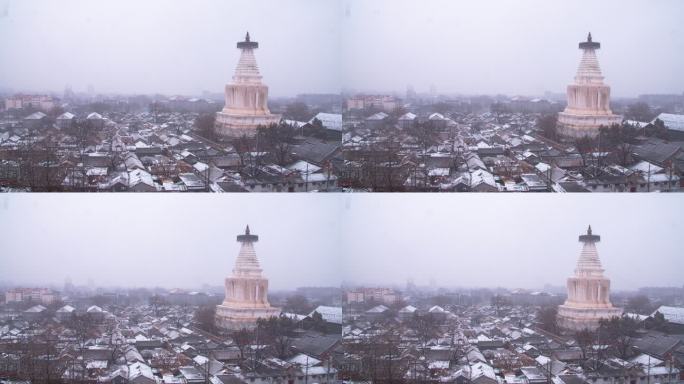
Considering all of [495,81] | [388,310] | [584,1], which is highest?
[584,1]

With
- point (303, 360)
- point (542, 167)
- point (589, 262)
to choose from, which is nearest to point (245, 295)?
point (303, 360)

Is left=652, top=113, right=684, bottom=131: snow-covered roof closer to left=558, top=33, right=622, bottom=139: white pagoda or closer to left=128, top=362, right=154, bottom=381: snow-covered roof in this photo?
left=558, top=33, right=622, bottom=139: white pagoda

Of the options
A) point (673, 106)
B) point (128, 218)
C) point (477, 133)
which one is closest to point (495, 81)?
point (477, 133)

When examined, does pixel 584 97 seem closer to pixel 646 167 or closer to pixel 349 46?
pixel 646 167

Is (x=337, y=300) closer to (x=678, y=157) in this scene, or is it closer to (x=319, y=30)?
(x=319, y=30)

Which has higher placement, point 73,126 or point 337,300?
point 73,126

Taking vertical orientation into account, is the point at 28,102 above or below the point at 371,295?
above
